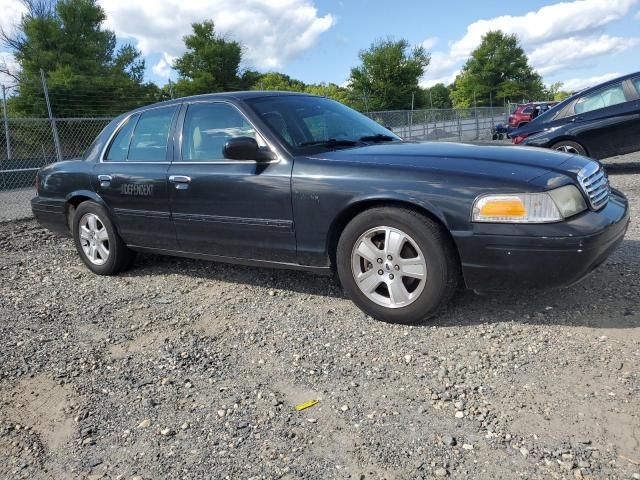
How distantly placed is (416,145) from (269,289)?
162 cm

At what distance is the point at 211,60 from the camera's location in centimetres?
3425

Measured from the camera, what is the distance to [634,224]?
17.5 feet

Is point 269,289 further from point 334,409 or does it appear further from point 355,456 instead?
point 355,456

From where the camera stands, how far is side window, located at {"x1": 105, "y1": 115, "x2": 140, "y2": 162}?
15.6 ft

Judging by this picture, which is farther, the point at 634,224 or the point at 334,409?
the point at 634,224

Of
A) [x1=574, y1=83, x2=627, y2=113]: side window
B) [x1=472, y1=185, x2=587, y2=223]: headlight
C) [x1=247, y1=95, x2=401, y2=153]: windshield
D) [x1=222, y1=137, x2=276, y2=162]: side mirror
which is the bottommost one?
[x1=472, y1=185, x2=587, y2=223]: headlight

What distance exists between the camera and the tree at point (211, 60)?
1346 inches

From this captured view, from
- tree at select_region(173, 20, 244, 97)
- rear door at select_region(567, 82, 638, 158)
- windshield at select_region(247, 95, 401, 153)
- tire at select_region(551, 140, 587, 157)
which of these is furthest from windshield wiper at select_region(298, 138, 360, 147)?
tree at select_region(173, 20, 244, 97)

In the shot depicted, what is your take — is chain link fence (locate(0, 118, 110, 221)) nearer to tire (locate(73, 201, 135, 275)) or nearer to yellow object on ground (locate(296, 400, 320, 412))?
tire (locate(73, 201, 135, 275))

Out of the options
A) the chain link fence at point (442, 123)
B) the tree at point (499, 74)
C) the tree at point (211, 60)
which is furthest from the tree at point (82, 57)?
the tree at point (499, 74)

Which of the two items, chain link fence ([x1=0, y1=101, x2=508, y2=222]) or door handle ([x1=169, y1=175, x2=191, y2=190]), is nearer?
door handle ([x1=169, y1=175, x2=191, y2=190])

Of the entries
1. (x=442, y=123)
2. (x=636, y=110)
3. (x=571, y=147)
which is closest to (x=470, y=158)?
(x=571, y=147)

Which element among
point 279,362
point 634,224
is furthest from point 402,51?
point 279,362

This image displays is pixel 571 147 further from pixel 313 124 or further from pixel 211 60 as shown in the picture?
pixel 211 60
